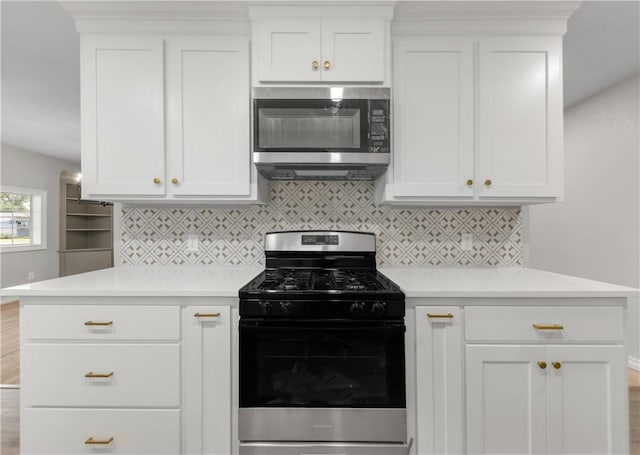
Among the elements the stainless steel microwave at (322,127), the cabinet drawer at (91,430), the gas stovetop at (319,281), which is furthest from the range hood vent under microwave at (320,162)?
the cabinet drawer at (91,430)

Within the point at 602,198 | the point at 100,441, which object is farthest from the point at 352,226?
the point at 602,198

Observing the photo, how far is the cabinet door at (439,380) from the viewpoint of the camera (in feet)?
5.24

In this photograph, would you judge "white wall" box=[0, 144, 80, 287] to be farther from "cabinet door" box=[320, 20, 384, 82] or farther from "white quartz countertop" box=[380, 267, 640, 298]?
"white quartz countertop" box=[380, 267, 640, 298]

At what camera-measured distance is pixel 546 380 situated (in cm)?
157

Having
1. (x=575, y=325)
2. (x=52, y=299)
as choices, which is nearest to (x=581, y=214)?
(x=575, y=325)

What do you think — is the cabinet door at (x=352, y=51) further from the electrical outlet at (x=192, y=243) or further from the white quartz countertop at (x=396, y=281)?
the electrical outlet at (x=192, y=243)

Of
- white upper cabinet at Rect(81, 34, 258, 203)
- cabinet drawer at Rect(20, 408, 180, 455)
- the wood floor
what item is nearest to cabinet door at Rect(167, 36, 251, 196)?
white upper cabinet at Rect(81, 34, 258, 203)

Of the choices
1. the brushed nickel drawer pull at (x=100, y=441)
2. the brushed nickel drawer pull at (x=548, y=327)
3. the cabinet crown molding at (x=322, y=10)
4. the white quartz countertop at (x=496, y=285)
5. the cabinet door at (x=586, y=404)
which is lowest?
the brushed nickel drawer pull at (x=100, y=441)

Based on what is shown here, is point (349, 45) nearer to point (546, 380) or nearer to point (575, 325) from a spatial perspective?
point (575, 325)

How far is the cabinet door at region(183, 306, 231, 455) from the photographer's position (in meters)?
1.61

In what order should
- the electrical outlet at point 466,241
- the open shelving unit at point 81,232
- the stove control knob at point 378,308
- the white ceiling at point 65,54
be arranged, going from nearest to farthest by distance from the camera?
the stove control knob at point 378,308
the white ceiling at point 65,54
the electrical outlet at point 466,241
the open shelving unit at point 81,232

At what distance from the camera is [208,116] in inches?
77.9

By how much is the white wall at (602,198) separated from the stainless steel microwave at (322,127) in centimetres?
179

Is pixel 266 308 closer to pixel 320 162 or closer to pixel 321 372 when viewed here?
pixel 321 372
